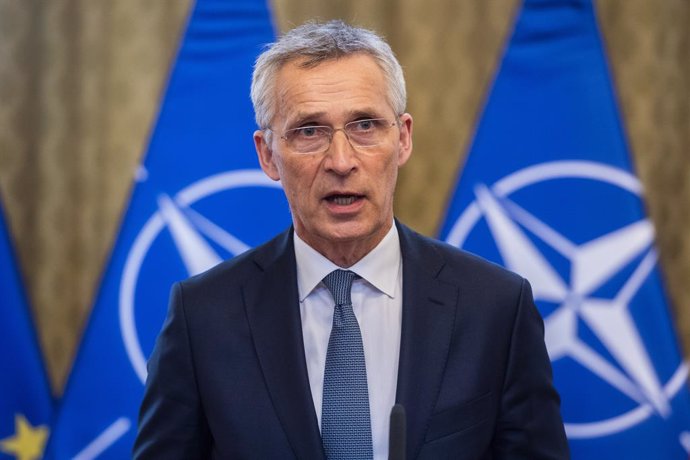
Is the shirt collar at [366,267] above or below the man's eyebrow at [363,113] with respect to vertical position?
below

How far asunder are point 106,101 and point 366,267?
3.61ft

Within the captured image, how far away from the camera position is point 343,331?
4.70 feet

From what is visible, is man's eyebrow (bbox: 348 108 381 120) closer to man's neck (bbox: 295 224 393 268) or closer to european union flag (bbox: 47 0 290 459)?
man's neck (bbox: 295 224 393 268)

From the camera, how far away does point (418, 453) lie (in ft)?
4.37

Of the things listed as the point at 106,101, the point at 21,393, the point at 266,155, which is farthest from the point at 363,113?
the point at 21,393

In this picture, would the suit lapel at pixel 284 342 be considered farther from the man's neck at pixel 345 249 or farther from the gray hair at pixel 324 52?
the gray hair at pixel 324 52

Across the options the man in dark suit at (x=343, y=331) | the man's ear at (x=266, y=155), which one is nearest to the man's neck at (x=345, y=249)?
the man in dark suit at (x=343, y=331)

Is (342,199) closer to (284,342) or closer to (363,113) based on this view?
(363,113)

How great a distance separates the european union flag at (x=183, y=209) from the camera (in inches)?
86.4

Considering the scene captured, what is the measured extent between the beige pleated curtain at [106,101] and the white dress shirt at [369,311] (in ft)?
2.22

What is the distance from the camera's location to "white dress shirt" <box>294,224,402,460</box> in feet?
4.67

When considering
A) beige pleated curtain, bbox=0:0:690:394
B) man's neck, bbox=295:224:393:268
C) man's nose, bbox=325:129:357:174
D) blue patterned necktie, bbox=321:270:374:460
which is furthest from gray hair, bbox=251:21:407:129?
beige pleated curtain, bbox=0:0:690:394

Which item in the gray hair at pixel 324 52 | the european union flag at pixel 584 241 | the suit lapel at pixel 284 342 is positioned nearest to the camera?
the suit lapel at pixel 284 342

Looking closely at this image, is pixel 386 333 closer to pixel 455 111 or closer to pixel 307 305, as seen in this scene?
pixel 307 305
